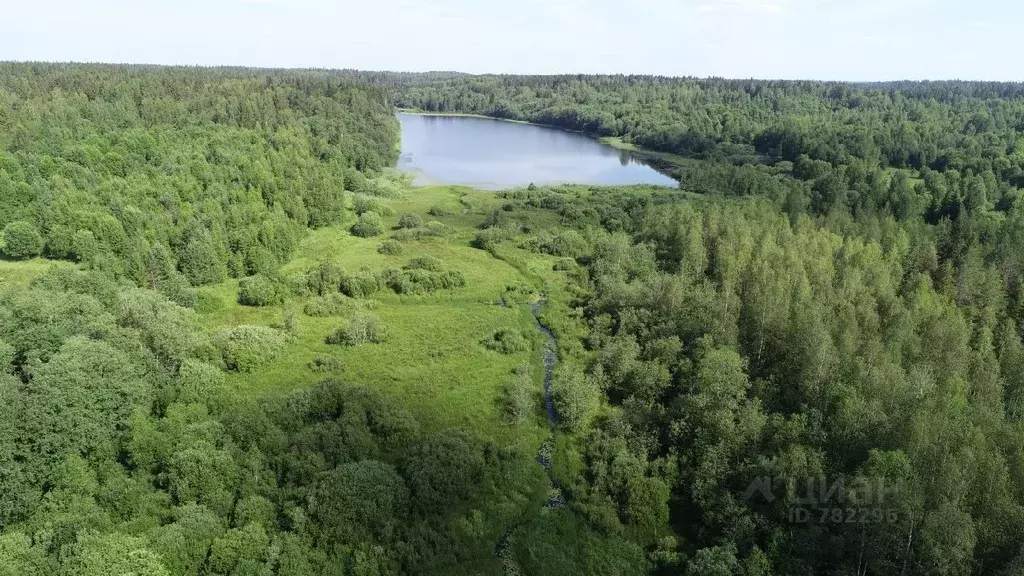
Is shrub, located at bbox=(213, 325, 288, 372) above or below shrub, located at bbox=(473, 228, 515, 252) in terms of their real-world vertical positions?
below

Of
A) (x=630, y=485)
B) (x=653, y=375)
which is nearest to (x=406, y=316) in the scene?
(x=653, y=375)

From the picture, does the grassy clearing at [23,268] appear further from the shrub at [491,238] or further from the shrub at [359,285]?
the shrub at [491,238]

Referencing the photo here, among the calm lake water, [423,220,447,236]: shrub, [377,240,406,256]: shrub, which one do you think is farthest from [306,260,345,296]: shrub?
the calm lake water

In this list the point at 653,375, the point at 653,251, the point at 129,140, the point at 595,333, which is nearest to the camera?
the point at 653,375

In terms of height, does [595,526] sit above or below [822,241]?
below

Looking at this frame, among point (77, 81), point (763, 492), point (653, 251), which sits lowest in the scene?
point (763, 492)

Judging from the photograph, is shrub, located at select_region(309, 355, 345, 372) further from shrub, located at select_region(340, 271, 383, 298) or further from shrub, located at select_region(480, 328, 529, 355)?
shrub, located at select_region(340, 271, 383, 298)

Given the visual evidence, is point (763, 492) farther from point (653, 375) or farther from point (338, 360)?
point (338, 360)
